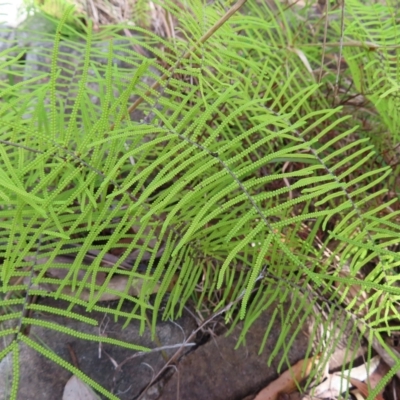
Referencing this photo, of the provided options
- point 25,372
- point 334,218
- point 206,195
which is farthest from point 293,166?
point 25,372

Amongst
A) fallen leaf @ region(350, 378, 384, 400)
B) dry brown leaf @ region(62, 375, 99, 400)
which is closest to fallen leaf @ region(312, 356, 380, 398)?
fallen leaf @ region(350, 378, 384, 400)

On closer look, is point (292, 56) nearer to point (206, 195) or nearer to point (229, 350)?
point (206, 195)

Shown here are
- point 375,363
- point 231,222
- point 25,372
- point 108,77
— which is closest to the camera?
point 108,77

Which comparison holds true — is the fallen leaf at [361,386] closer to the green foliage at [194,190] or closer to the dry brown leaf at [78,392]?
the green foliage at [194,190]

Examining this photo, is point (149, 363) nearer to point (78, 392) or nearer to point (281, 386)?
point (78, 392)

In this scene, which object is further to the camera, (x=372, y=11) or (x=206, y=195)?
(x=372, y=11)
